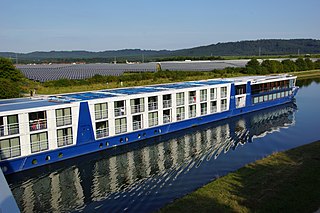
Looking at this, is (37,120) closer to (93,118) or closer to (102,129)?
(93,118)

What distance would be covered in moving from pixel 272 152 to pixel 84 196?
14.4 m

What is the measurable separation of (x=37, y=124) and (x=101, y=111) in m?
5.51

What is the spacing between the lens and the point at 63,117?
25.7 m

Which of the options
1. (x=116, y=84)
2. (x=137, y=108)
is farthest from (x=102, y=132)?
(x=116, y=84)

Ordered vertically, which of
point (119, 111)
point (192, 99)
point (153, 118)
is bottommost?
point (153, 118)

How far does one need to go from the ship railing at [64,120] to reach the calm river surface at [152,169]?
9.31 feet

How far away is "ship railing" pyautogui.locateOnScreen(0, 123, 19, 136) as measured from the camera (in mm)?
22645

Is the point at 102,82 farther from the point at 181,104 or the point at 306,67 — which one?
the point at 306,67

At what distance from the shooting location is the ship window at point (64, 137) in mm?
25266

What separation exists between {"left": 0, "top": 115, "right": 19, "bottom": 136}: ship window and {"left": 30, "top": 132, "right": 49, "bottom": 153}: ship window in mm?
1266

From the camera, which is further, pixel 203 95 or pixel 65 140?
pixel 203 95

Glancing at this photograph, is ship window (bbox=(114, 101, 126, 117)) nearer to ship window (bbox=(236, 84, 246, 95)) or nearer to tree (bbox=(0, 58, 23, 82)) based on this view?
ship window (bbox=(236, 84, 246, 95))

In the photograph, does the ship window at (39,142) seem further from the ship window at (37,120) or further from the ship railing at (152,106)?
the ship railing at (152,106)

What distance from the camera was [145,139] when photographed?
102 ft
